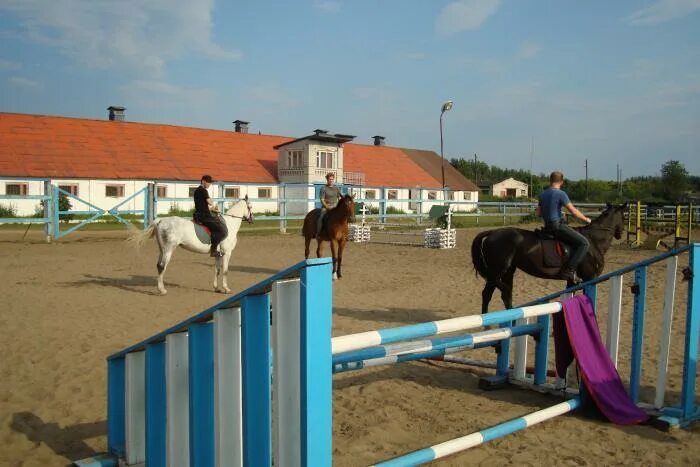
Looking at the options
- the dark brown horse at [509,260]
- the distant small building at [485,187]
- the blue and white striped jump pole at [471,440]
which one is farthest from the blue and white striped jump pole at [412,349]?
the distant small building at [485,187]

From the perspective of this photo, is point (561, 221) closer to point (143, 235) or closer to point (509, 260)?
point (509, 260)

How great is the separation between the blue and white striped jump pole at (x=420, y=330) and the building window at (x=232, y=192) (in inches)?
1367

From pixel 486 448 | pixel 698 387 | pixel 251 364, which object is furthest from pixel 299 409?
pixel 698 387

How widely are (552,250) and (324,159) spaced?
32821 mm

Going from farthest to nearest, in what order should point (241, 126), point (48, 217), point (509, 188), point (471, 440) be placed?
point (509, 188) → point (241, 126) → point (48, 217) → point (471, 440)

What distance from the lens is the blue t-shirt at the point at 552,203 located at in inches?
292

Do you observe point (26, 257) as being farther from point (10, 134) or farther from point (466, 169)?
point (466, 169)

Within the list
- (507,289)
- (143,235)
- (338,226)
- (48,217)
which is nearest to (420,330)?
(507,289)

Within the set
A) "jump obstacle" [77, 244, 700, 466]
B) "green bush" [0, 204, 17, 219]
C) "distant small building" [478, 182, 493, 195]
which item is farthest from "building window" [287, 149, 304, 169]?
"distant small building" [478, 182, 493, 195]

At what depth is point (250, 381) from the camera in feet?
8.30

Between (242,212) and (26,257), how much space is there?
24.1 feet

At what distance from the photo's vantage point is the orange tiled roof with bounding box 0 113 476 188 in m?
32.8

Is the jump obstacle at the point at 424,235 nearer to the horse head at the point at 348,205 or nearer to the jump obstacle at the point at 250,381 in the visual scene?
the horse head at the point at 348,205

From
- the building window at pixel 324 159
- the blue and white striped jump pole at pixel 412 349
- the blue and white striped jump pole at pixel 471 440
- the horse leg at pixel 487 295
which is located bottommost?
the blue and white striped jump pole at pixel 471 440
